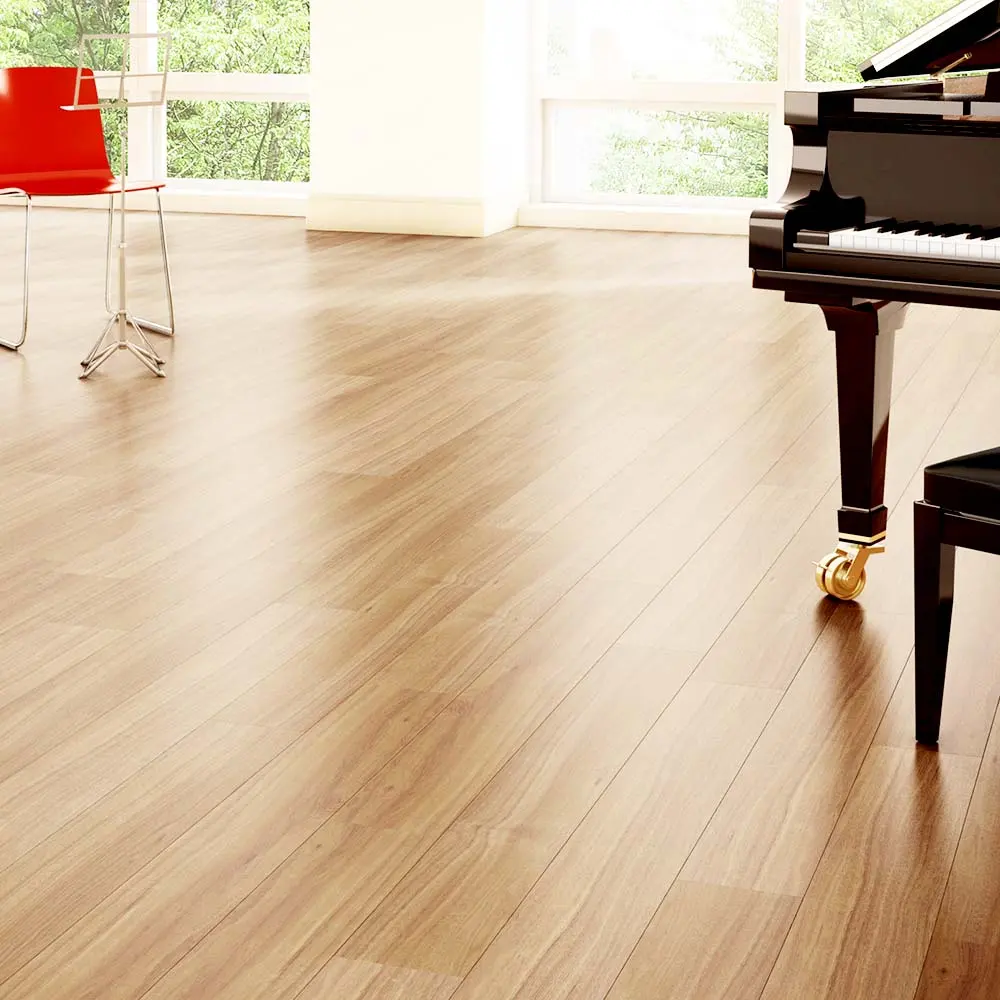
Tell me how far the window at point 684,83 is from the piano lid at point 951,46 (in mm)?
5678

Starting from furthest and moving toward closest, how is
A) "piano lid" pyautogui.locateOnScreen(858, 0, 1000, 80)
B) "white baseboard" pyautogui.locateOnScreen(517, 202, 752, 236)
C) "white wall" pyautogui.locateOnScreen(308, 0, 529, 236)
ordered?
"white baseboard" pyautogui.locateOnScreen(517, 202, 752, 236) → "white wall" pyautogui.locateOnScreen(308, 0, 529, 236) → "piano lid" pyautogui.locateOnScreen(858, 0, 1000, 80)

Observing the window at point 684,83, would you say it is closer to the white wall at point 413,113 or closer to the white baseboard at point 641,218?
the white baseboard at point 641,218

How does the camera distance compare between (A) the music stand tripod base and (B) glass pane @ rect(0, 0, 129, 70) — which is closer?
(A) the music stand tripod base

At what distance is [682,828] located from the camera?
2.29 m

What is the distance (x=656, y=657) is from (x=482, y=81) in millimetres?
5901

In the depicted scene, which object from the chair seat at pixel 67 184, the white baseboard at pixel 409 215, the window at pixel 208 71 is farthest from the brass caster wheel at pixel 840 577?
the window at pixel 208 71

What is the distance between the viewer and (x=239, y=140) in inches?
372

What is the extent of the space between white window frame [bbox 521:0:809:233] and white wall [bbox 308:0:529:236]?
263 mm

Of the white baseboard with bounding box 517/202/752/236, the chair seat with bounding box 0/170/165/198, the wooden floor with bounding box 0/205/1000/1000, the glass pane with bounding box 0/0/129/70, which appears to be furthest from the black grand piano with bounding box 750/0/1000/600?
the glass pane with bounding box 0/0/129/70

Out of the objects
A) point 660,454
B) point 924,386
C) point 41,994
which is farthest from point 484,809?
point 924,386

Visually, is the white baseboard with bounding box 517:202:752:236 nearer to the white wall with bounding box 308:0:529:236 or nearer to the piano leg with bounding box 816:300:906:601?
the white wall with bounding box 308:0:529:236

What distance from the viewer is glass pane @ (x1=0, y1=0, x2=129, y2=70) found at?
31.6 ft

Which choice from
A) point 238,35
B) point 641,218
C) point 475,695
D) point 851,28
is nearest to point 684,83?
point 641,218

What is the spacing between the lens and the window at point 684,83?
28.1 ft
